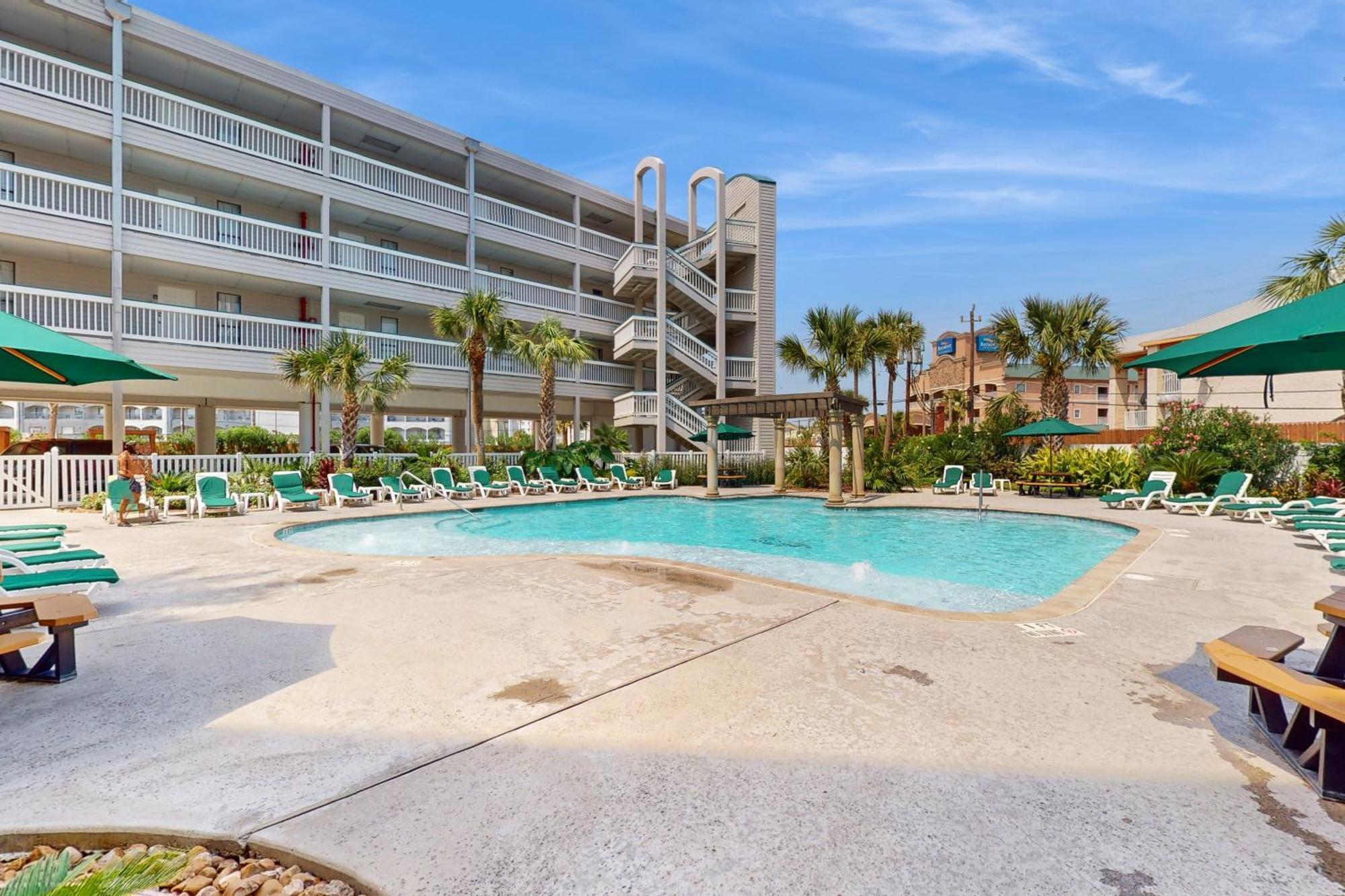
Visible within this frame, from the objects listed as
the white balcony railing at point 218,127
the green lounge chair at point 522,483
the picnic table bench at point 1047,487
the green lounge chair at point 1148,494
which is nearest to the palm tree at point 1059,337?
the picnic table bench at point 1047,487

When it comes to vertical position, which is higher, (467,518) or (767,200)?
(767,200)

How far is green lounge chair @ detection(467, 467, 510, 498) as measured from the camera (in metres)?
19.1

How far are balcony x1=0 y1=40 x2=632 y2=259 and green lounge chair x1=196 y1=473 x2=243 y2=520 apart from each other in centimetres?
1081

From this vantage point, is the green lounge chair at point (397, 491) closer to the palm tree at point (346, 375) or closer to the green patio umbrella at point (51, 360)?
the palm tree at point (346, 375)

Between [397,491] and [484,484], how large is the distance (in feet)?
9.17

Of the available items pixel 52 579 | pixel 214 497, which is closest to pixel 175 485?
pixel 214 497

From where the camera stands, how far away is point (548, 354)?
2169 centimetres

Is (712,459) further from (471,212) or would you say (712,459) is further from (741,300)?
(471,212)

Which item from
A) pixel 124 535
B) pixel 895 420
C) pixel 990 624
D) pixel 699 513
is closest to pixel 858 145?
pixel 699 513

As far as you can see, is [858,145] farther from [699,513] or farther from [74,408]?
[74,408]

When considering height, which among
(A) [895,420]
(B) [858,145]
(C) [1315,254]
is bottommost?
(A) [895,420]

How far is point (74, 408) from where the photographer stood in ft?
197

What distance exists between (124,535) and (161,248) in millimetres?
10661

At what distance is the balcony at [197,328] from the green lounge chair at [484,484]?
5152mm
